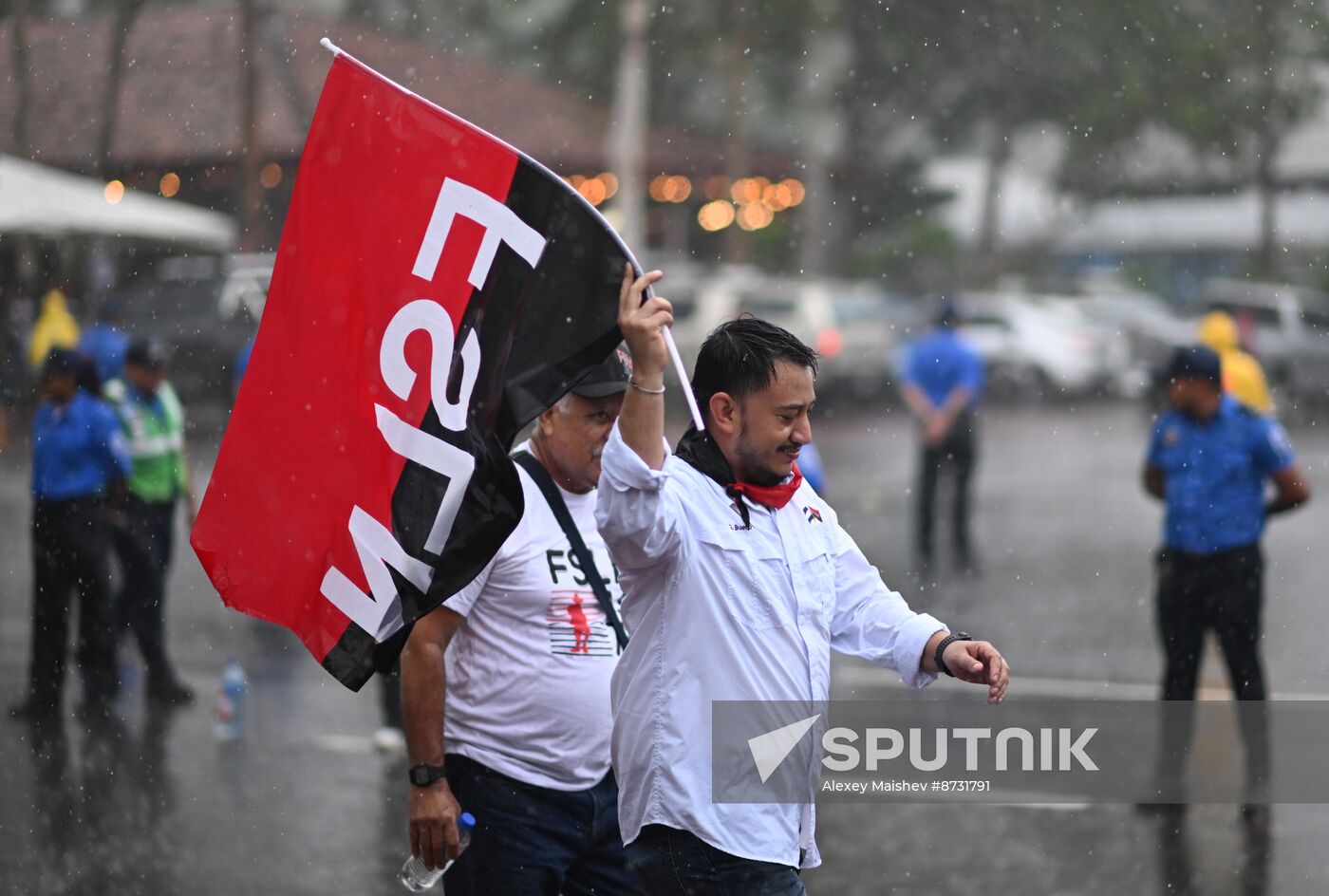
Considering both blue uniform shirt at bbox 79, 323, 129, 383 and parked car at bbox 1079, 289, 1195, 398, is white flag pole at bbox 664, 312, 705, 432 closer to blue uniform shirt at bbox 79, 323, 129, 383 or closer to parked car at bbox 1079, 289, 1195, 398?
blue uniform shirt at bbox 79, 323, 129, 383

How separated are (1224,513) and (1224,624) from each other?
0.40 metres

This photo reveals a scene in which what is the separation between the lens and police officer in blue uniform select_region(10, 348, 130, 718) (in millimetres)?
7020

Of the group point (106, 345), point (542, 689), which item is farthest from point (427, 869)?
point (106, 345)

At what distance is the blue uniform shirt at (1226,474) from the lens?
602 cm

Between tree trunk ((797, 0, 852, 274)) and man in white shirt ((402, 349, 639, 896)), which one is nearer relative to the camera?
man in white shirt ((402, 349, 639, 896))

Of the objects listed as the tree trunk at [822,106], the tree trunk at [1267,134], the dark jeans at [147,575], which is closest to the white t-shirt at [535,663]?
the dark jeans at [147,575]

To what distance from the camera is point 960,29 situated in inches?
728

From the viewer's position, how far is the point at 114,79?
845 cm

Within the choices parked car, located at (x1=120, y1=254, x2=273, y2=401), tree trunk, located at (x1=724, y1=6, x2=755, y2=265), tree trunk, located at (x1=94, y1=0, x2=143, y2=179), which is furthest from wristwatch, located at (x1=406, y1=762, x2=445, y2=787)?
tree trunk, located at (x1=724, y1=6, x2=755, y2=265)

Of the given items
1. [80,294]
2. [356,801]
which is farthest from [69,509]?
[80,294]

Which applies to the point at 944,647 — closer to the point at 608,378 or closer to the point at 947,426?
the point at 608,378

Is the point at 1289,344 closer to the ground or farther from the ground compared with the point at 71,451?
farther from the ground

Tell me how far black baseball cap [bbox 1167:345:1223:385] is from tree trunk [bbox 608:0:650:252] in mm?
14437

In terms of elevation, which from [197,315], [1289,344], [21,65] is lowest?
[197,315]
